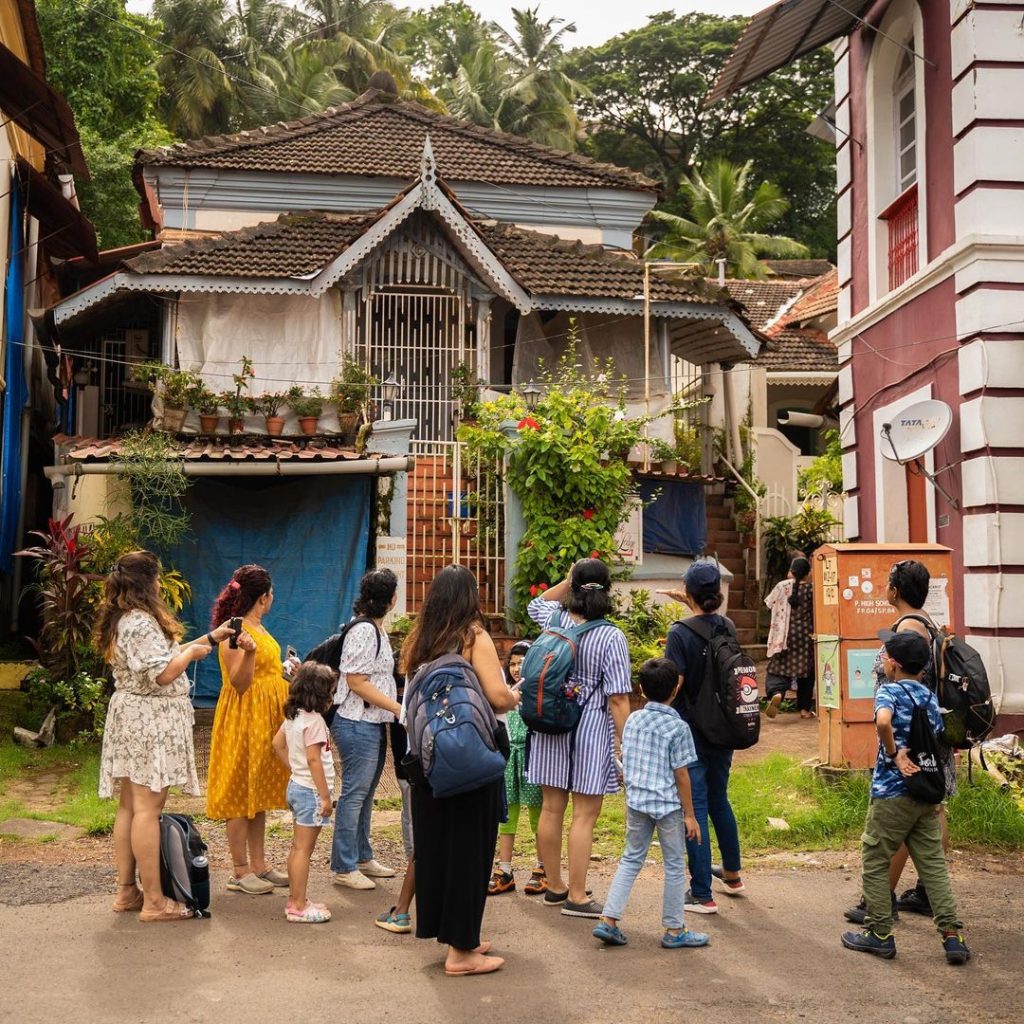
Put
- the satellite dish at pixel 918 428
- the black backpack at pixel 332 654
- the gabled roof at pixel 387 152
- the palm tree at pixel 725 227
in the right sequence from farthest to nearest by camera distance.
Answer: the palm tree at pixel 725 227 < the gabled roof at pixel 387 152 < the satellite dish at pixel 918 428 < the black backpack at pixel 332 654

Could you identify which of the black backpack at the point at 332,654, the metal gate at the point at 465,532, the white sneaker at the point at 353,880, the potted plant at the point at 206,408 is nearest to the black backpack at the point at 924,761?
the black backpack at the point at 332,654

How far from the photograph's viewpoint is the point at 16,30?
15203 mm

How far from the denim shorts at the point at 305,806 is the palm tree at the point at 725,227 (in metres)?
32.1

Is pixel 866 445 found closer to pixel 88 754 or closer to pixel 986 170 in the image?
pixel 986 170

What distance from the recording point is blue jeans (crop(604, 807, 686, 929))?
585 cm

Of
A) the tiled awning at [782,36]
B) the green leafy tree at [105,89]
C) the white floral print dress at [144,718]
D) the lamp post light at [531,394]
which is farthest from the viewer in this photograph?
the green leafy tree at [105,89]

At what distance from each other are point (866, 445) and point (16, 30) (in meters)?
11.1

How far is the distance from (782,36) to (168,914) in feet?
32.2

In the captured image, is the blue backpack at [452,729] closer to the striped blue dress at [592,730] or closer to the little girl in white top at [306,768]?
the little girl in white top at [306,768]

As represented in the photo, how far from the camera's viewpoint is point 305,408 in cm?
1484

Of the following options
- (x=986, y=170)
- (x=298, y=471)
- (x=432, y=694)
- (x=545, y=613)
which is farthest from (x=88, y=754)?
(x=986, y=170)

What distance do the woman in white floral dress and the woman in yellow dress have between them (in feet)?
0.82

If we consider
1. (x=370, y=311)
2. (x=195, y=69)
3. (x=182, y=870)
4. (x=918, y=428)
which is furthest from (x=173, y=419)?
(x=195, y=69)

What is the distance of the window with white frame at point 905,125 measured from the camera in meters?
12.2
